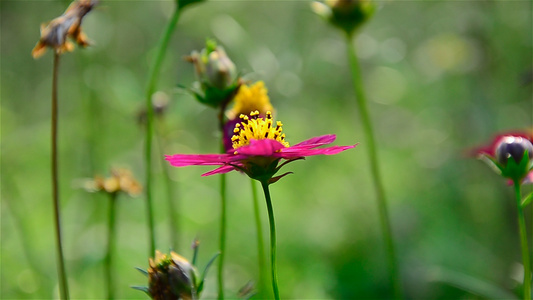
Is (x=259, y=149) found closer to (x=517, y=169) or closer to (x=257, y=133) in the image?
(x=257, y=133)

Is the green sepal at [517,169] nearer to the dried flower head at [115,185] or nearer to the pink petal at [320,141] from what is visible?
the pink petal at [320,141]

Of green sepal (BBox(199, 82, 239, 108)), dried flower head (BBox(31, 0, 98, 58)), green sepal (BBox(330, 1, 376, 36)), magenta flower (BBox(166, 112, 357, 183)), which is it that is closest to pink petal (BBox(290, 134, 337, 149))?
magenta flower (BBox(166, 112, 357, 183))

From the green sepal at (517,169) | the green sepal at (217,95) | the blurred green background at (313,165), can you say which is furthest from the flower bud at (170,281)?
the blurred green background at (313,165)

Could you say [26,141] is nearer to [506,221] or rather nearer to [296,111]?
[296,111]

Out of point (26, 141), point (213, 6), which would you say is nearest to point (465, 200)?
point (213, 6)

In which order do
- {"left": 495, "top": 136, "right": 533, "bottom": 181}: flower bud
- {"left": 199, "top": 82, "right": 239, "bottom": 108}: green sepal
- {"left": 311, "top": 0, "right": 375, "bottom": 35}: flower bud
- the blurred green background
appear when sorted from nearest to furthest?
{"left": 495, "top": 136, "right": 533, "bottom": 181}: flower bud → {"left": 199, "top": 82, "right": 239, "bottom": 108}: green sepal → {"left": 311, "top": 0, "right": 375, "bottom": 35}: flower bud → the blurred green background

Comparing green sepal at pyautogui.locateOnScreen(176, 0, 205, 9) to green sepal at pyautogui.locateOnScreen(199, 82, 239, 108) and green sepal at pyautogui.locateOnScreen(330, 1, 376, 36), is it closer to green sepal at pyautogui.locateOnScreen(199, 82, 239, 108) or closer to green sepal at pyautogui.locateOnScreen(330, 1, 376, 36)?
green sepal at pyautogui.locateOnScreen(199, 82, 239, 108)
